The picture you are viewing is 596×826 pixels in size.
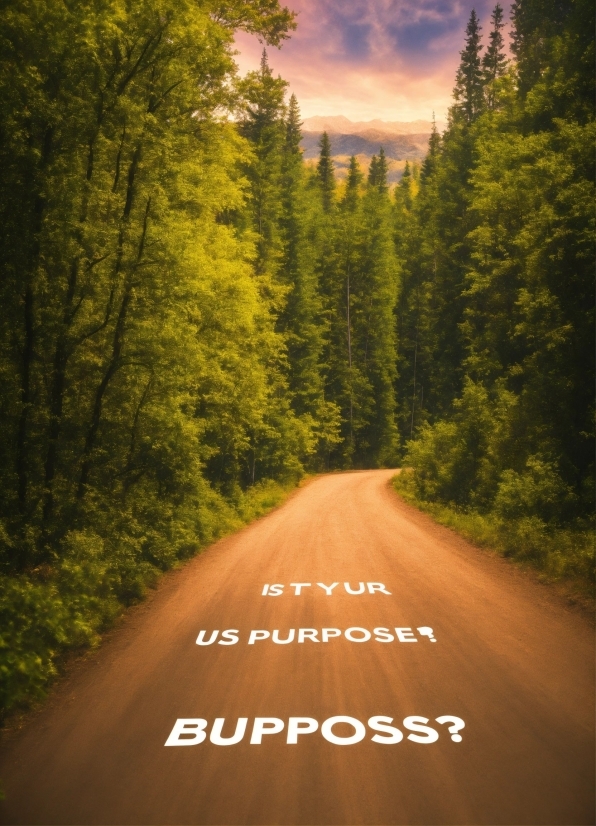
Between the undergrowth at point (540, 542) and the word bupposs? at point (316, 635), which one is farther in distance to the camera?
the undergrowth at point (540, 542)

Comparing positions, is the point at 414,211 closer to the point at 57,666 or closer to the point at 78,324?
the point at 78,324

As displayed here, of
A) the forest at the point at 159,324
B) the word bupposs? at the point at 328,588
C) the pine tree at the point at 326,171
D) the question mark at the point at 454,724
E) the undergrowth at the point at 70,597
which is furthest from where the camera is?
the pine tree at the point at 326,171

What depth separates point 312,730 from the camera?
5.43m

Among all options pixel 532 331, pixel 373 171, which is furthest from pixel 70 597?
pixel 373 171

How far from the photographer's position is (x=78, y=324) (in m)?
10.5

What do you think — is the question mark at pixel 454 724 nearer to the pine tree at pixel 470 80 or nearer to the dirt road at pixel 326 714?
the dirt road at pixel 326 714

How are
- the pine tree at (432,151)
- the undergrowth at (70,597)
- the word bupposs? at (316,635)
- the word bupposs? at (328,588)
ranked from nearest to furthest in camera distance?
1. the undergrowth at (70,597)
2. the word bupposs? at (316,635)
3. the word bupposs? at (328,588)
4. the pine tree at (432,151)

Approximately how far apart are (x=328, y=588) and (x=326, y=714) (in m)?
4.72

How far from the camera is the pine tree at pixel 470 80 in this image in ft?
148

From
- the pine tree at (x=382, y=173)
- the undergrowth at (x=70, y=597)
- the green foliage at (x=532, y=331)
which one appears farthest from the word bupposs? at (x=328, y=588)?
the pine tree at (x=382, y=173)

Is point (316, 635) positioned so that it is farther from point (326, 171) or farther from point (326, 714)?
point (326, 171)

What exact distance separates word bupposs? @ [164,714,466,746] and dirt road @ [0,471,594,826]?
0.07ft

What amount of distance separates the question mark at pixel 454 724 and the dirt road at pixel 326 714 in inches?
2.1

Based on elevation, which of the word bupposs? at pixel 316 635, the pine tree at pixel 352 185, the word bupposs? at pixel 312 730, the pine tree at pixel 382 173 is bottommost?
the word bupposs? at pixel 316 635
